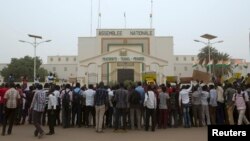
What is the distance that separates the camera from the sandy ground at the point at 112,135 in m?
11.2

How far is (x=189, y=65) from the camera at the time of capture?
92750 mm

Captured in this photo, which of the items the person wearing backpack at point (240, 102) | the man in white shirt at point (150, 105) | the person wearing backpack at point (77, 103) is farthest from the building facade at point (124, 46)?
the person wearing backpack at point (240, 102)

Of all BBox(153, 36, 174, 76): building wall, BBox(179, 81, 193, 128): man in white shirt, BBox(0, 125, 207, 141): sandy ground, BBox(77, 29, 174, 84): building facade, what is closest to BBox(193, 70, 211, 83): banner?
BBox(179, 81, 193, 128): man in white shirt

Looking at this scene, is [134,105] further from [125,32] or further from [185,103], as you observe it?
[125,32]

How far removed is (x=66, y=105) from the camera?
14203mm

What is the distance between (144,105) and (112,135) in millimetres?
2025

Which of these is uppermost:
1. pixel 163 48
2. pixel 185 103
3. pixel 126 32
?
pixel 126 32

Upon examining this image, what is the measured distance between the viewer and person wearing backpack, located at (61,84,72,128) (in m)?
14.2

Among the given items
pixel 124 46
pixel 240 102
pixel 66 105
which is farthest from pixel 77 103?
pixel 124 46

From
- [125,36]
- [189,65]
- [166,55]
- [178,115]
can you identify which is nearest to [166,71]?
[166,55]

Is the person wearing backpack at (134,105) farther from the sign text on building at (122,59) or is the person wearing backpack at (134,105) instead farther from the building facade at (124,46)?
the building facade at (124,46)

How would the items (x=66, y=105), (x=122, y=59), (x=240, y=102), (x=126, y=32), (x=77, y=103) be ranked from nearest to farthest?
1. (x=240, y=102)
2. (x=66, y=105)
3. (x=77, y=103)
4. (x=122, y=59)
5. (x=126, y=32)

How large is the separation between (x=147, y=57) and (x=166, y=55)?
682 inches

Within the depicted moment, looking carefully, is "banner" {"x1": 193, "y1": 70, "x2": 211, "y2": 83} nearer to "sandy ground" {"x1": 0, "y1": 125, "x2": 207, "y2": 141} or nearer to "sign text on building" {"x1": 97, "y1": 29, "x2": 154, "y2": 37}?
"sandy ground" {"x1": 0, "y1": 125, "x2": 207, "y2": 141}
